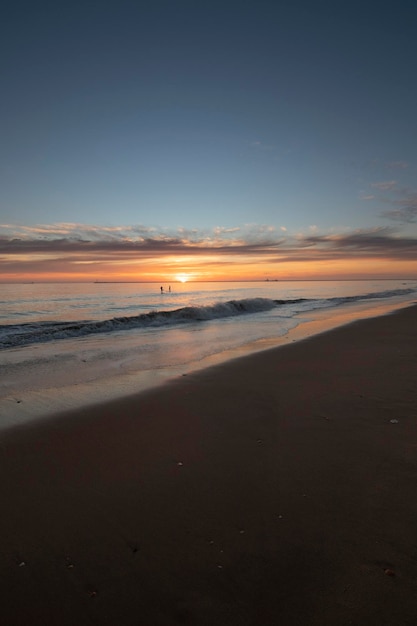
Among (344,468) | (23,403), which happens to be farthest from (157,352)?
(344,468)

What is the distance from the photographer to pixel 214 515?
3.15m

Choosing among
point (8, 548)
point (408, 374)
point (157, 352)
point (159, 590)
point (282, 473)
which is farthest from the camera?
point (157, 352)

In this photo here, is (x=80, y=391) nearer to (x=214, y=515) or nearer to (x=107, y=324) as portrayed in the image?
(x=214, y=515)

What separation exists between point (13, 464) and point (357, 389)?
547cm

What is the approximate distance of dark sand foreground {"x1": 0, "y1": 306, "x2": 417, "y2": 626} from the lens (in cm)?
231

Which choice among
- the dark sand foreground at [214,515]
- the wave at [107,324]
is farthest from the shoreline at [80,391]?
the wave at [107,324]

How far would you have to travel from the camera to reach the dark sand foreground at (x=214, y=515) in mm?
2307

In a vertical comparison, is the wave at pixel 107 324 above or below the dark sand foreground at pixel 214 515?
above

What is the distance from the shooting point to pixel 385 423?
500 cm

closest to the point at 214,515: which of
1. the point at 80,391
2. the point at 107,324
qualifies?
the point at 80,391

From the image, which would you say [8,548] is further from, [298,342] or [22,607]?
[298,342]

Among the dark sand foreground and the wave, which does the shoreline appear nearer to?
the dark sand foreground

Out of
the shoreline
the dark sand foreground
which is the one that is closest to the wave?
the shoreline

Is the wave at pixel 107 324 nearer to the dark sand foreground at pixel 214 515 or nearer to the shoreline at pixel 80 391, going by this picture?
the shoreline at pixel 80 391
